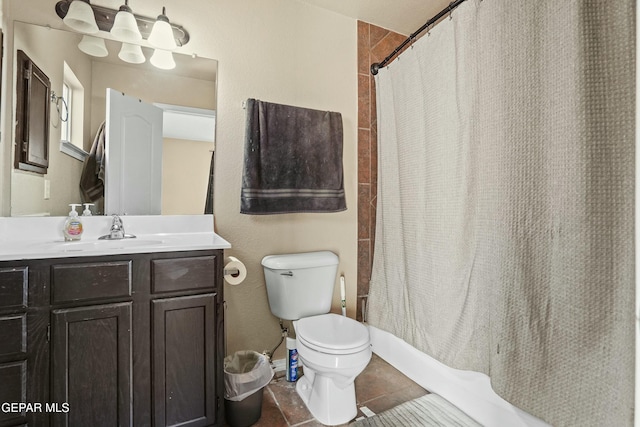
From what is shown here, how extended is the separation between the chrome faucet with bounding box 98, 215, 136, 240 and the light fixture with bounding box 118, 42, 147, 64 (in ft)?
2.78

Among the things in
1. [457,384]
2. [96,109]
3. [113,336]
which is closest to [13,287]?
[113,336]

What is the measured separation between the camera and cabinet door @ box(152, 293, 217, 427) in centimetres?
125

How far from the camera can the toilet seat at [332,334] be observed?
1.43 meters

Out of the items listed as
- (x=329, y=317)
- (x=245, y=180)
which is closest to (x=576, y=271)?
(x=329, y=317)

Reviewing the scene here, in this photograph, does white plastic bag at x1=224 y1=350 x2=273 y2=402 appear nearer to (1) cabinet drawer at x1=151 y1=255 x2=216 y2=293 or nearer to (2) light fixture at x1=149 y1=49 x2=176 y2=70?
(1) cabinet drawer at x1=151 y1=255 x2=216 y2=293

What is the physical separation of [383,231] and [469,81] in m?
1.03

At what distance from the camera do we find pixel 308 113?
1979mm

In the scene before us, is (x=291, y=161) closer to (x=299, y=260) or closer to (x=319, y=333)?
(x=299, y=260)

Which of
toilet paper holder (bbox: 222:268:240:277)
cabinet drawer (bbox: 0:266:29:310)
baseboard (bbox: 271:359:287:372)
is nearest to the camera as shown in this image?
cabinet drawer (bbox: 0:266:29:310)

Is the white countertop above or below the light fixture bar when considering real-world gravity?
below

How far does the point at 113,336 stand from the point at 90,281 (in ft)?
0.74

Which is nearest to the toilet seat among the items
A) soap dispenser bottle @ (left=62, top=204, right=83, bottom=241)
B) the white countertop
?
the white countertop

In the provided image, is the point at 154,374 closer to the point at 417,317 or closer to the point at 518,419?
the point at 417,317

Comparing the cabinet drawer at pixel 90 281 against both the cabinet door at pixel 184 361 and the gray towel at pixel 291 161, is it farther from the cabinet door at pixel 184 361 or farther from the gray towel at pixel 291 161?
the gray towel at pixel 291 161
